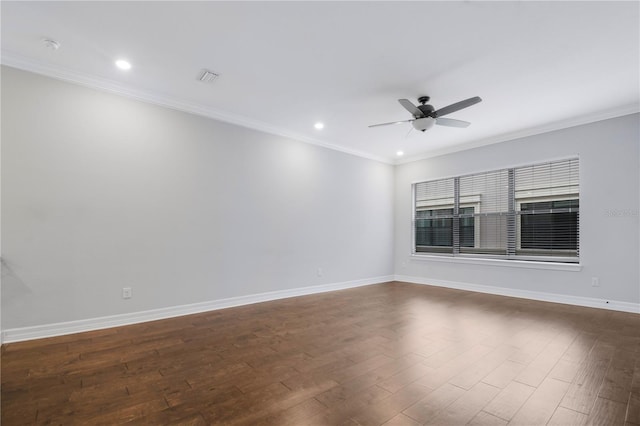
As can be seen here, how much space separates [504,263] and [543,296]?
0.72 meters

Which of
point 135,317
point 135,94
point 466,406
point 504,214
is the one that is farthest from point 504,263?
point 135,94

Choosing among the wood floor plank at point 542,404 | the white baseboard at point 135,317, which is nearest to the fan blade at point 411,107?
the wood floor plank at point 542,404

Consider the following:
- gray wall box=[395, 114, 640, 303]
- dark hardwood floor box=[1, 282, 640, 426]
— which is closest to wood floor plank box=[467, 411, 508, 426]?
dark hardwood floor box=[1, 282, 640, 426]

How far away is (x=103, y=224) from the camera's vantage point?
3.36m

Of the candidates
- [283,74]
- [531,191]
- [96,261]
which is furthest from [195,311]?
[531,191]

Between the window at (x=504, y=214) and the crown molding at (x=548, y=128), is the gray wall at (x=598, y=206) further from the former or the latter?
the window at (x=504, y=214)

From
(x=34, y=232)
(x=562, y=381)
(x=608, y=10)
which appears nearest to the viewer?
(x=562, y=381)

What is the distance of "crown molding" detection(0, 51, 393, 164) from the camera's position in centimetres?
297

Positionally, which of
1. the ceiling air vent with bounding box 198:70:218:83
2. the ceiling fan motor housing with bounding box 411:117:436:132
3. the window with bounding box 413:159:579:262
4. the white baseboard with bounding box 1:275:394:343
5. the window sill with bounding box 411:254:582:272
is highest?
the ceiling air vent with bounding box 198:70:218:83

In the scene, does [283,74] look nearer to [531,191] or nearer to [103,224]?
[103,224]

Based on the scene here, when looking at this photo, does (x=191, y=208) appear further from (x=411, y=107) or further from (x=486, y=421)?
(x=486, y=421)

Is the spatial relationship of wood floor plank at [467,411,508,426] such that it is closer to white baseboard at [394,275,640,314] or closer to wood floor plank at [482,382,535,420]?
wood floor plank at [482,382,535,420]

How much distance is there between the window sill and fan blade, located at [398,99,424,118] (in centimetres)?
322

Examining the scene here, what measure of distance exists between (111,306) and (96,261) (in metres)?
0.55
